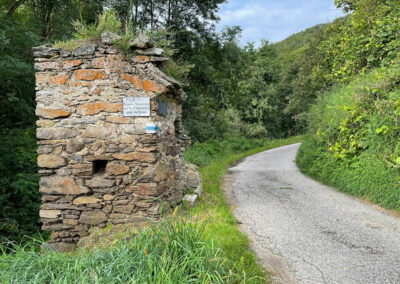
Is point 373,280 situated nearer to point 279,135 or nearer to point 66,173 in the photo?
point 66,173

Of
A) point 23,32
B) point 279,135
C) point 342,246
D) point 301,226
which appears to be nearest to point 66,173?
point 301,226

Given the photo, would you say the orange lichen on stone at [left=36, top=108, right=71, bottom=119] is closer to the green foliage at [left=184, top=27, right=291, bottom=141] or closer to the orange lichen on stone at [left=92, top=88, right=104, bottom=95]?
the orange lichen on stone at [left=92, top=88, right=104, bottom=95]

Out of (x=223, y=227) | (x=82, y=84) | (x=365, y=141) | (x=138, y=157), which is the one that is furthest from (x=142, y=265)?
(x=365, y=141)

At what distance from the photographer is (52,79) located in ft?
16.3

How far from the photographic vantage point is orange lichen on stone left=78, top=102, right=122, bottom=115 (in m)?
4.87

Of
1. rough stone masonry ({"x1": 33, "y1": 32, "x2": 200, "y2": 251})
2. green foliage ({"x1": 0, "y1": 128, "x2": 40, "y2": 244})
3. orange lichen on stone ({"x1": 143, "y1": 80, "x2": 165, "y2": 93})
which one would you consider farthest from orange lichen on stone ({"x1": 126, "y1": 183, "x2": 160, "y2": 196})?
green foliage ({"x1": 0, "y1": 128, "x2": 40, "y2": 244})

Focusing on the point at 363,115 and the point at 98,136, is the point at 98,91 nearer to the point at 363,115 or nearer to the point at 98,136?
the point at 98,136

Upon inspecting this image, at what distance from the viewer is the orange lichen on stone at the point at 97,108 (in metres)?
4.87

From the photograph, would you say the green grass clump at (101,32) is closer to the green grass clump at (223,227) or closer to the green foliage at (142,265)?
the green grass clump at (223,227)

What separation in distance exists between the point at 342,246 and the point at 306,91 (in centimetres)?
1299

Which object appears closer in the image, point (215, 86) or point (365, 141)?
point (365, 141)

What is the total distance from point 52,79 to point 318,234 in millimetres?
5136

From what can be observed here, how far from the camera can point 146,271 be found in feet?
8.32

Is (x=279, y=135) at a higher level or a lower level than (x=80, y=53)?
lower
